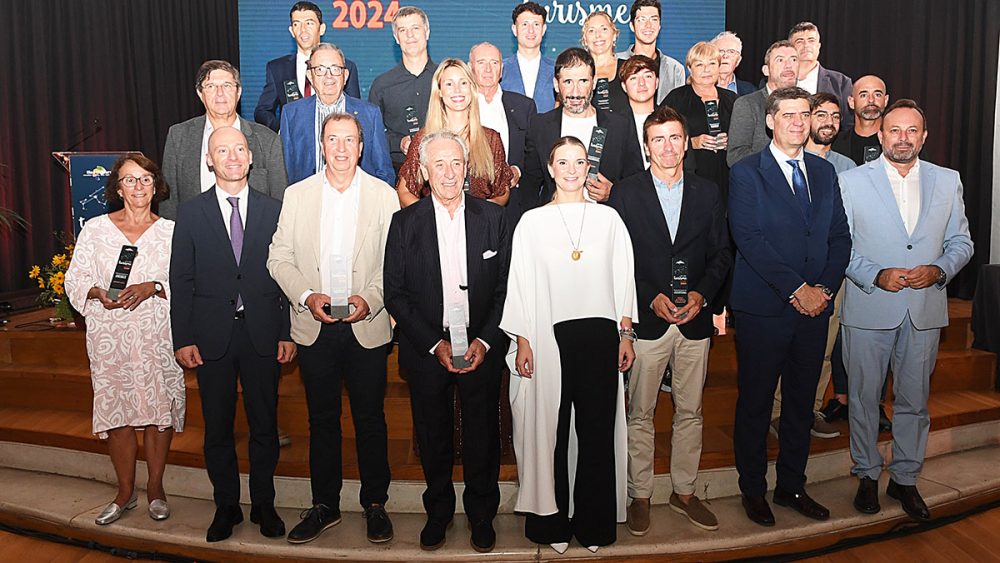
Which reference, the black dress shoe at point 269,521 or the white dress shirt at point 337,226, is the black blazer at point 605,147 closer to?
the white dress shirt at point 337,226

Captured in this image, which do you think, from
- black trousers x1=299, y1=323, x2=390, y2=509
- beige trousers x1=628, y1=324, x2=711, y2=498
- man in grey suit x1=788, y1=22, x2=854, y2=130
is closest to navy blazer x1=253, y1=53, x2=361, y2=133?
black trousers x1=299, y1=323, x2=390, y2=509

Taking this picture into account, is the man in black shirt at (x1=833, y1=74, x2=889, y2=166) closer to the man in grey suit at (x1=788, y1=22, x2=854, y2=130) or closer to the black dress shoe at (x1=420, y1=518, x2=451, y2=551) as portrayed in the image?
the man in grey suit at (x1=788, y1=22, x2=854, y2=130)

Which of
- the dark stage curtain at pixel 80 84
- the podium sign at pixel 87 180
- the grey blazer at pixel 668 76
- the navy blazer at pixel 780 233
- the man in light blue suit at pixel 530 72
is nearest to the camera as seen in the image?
the navy blazer at pixel 780 233

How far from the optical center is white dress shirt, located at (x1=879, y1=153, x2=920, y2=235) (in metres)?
3.57

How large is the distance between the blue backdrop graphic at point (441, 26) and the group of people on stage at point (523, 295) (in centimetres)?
307

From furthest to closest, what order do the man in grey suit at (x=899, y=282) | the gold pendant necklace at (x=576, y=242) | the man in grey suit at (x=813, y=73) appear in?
the man in grey suit at (x=813, y=73) → the man in grey suit at (x=899, y=282) → the gold pendant necklace at (x=576, y=242)

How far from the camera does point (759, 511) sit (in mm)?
3520

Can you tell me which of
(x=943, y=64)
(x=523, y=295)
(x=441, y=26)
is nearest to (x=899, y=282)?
(x=523, y=295)

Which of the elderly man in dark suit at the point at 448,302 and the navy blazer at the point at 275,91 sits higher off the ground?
the navy blazer at the point at 275,91

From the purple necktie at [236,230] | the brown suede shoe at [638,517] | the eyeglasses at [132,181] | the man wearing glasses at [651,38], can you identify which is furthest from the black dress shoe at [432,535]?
the man wearing glasses at [651,38]

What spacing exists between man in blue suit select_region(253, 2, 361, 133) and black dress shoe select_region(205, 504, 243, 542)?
7.41ft

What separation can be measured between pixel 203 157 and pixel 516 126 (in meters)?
1.57

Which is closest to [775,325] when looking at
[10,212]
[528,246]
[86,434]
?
[528,246]

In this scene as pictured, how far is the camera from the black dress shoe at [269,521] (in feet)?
11.1
